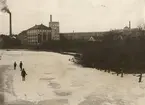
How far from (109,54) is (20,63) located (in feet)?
8.28

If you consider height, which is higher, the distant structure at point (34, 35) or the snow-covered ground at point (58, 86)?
the distant structure at point (34, 35)

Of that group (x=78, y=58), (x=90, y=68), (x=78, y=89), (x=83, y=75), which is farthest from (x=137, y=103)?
(x=78, y=58)

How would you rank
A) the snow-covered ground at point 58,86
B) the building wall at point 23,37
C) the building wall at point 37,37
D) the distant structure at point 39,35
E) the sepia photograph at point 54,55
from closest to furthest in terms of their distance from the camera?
the sepia photograph at point 54,55
the snow-covered ground at point 58,86
the building wall at point 23,37
the distant structure at point 39,35
the building wall at point 37,37

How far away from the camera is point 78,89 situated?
231 inches

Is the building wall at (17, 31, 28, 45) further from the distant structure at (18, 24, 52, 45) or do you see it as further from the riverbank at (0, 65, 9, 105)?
the riverbank at (0, 65, 9, 105)

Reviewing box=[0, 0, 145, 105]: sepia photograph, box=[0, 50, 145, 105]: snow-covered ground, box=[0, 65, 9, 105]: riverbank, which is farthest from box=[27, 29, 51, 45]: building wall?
box=[0, 65, 9, 105]: riverbank

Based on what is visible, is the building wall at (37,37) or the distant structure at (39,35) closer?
the distant structure at (39,35)

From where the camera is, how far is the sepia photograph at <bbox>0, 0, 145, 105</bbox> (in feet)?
17.7

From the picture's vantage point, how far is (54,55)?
270 inches

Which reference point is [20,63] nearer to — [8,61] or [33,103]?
[8,61]

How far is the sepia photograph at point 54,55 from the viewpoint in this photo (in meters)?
5.39

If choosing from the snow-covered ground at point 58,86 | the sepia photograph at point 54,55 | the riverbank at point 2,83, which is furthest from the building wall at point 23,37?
the riverbank at point 2,83

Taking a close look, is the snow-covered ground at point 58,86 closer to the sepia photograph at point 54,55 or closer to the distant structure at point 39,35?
the sepia photograph at point 54,55

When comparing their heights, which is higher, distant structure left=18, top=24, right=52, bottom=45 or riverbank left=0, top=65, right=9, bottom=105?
distant structure left=18, top=24, right=52, bottom=45
